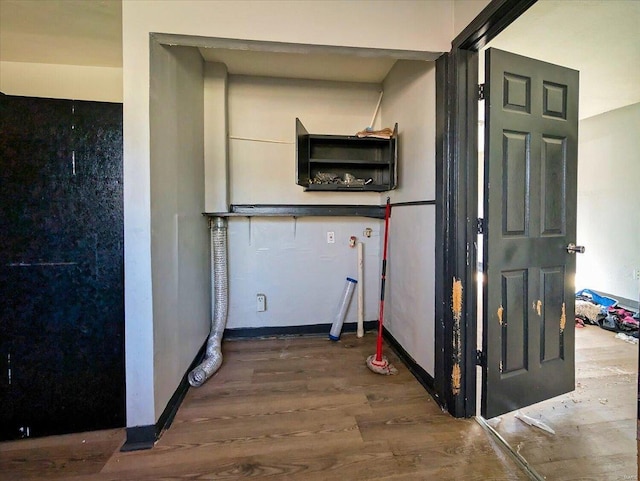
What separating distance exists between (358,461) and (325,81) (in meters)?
2.95

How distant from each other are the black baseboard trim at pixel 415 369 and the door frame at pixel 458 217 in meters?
0.11

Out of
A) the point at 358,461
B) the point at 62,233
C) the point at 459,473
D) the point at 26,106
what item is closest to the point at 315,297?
the point at 358,461

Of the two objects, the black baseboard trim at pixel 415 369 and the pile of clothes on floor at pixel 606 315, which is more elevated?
the pile of clothes on floor at pixel 606 315

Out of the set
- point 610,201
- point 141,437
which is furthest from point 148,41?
point 610,201

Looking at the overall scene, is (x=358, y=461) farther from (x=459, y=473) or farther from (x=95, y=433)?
(x=95, y=433)

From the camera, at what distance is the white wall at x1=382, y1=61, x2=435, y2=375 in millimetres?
1878

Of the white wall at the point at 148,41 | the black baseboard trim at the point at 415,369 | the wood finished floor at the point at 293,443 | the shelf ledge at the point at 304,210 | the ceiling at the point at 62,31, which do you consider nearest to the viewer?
the wood finished floor at the point at 293,443

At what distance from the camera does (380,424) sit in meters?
1.59

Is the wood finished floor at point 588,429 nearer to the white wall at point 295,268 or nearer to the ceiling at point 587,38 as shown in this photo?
the white wall at point 295,268

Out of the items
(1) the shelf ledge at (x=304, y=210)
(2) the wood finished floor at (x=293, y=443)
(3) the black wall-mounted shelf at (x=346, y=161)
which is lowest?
(2) the wood finished floor at (x=293, y=443)

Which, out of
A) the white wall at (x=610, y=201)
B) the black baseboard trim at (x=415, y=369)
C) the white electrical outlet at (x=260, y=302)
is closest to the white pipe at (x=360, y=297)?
the black baseboard trim at (x=415, y=369)

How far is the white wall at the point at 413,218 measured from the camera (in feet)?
6.16

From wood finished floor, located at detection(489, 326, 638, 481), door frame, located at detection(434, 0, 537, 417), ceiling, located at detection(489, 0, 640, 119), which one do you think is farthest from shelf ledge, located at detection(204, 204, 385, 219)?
wood finished floor, located at detection(489, 326, 638, 481)

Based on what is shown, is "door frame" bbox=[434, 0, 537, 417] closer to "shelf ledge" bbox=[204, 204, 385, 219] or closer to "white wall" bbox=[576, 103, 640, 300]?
"shelf ledge" bbox=[204, 204, 385, 219]
